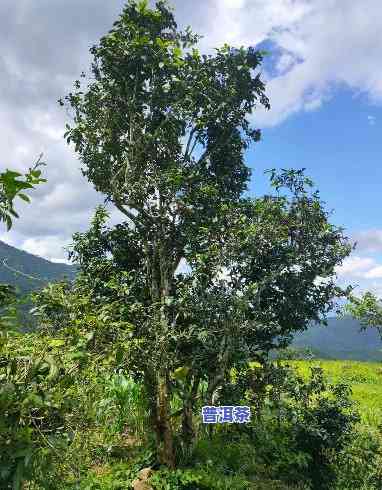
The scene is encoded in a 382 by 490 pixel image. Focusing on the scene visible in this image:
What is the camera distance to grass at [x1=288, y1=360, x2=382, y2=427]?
60.6ft

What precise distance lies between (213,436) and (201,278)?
5179 millimetres

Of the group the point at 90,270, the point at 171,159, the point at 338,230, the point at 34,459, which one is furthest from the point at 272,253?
the point at 34,459

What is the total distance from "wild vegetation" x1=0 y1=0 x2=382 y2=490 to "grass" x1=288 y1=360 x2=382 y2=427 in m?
4.17

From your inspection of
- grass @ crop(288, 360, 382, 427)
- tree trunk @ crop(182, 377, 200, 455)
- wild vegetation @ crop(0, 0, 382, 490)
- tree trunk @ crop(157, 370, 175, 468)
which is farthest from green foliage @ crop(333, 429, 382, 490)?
tree trunk @ crop(157, 370, 175, 468)

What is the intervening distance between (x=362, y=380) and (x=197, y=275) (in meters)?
19.8

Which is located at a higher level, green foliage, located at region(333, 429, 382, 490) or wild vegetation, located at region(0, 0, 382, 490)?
wild vegetation, located at region(0, 0, 382, 490)

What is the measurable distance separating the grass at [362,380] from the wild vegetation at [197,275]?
4.17m

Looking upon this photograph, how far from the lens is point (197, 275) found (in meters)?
11.7

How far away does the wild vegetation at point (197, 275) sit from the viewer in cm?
1152

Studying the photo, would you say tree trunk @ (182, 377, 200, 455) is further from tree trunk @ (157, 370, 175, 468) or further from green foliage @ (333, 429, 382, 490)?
green foliage @ (333, 429, 382, 490)

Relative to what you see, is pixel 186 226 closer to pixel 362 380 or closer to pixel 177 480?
pixel 177 480

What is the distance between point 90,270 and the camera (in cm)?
1315

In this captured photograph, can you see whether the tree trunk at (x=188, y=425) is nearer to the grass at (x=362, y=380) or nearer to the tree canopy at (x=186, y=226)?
the tree canopy at (x=186, y=226)

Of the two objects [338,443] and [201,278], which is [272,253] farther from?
[338,443]
